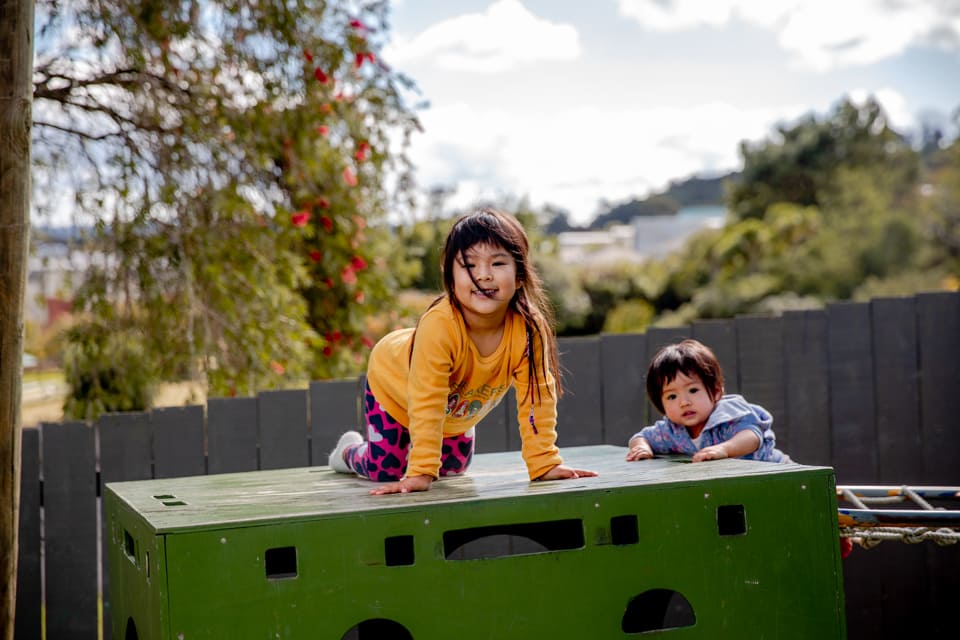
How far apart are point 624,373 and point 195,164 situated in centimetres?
265

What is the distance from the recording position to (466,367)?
10.3ft

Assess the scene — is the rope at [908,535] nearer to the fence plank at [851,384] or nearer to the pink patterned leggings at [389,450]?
the pink patterned leggings at [389,450]

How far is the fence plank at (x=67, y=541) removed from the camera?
159 inches

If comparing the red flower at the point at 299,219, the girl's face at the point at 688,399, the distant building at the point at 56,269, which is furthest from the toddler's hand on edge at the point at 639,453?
the distant building at the point at 56,269

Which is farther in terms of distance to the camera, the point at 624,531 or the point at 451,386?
the point at 451,386

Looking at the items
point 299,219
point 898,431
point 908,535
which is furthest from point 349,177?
point 908,535

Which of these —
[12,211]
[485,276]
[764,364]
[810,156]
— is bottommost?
[764,364]

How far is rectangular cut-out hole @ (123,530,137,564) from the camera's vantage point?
282 centimetres

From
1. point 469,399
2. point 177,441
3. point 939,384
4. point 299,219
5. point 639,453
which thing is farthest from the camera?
point 299,219

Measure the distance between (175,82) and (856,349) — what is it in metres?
3.85

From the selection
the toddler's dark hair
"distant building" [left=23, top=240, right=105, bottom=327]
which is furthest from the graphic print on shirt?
"distant building" [left=23, top=240, right=105, bottom=327]

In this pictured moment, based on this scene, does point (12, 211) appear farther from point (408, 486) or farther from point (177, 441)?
point (408, 486)

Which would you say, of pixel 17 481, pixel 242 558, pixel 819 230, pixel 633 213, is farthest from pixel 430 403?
pixel 633 213

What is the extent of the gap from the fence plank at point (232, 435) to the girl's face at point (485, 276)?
1.59m
